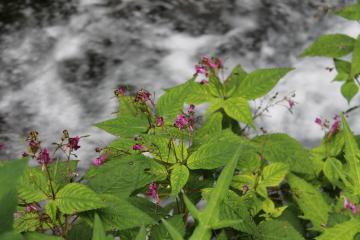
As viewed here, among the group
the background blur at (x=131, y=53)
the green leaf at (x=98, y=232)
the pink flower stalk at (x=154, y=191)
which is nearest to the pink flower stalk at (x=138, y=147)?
the pink flower stalk at (x=154, y=191)

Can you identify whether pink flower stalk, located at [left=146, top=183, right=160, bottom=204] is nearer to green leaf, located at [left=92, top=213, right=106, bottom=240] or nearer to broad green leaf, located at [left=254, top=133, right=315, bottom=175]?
green leaf, located at [left=92, top=213, right=106, bottom=240]

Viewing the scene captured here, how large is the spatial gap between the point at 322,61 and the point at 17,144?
9.32 ft

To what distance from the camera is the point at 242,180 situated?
2.08 meters

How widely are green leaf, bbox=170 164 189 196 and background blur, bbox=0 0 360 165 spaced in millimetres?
2298

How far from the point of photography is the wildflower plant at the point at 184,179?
58.2 inches

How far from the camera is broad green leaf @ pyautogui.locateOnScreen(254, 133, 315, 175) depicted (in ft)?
7.49

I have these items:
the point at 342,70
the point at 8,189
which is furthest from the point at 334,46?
the point at 8,189

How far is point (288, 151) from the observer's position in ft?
7.54

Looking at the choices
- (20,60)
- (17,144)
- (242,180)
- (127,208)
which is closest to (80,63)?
(20,60)

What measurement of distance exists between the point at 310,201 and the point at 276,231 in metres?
0.51

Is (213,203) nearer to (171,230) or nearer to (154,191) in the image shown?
(171,230)

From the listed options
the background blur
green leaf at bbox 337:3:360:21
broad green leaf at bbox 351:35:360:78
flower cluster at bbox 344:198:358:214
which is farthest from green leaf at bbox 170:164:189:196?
the background blur

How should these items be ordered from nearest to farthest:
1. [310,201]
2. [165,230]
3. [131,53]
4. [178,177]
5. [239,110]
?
[165,230] < [178,177] < [239,110] < [310,201] < [131,53]

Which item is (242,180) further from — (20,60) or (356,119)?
(20,60)
